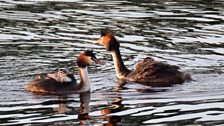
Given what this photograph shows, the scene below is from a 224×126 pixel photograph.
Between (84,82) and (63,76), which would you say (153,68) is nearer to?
(84,82)

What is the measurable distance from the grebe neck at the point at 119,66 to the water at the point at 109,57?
236 mm

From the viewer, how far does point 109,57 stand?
72.0 feet

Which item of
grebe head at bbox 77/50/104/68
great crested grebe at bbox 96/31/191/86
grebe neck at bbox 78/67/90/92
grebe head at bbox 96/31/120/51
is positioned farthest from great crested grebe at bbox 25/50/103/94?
grebe head at bbox 96/31/120/51

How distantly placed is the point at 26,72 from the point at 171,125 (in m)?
5.63

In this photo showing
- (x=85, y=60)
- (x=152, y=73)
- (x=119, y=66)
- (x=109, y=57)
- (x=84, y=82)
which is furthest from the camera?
(x=109, y=57)

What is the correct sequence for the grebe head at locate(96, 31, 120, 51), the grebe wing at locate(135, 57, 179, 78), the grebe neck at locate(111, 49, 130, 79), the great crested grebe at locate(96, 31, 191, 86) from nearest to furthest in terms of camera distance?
the great crested grebe at locate(96, 31, 191, 86)
the grebe wing at locate(135, 57, 179, 78)
the grebe neck at locate(111, 49, 130, 79)
the grebe head at locate(96, 31, 120, 51)

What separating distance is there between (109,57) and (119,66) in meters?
1.82

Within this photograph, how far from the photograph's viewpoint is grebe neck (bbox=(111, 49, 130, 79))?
2002cm

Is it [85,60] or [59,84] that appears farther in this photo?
[85,60]

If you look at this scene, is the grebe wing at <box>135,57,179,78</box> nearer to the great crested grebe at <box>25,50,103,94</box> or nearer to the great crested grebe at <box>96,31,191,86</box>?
the great crested grebe at <box>96,31,191,86</box>

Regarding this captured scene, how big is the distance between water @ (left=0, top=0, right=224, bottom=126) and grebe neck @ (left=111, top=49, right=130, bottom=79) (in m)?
0.24

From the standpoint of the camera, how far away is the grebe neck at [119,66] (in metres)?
20.0

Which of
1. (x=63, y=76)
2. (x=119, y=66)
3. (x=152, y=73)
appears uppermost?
(x=63, y=76)

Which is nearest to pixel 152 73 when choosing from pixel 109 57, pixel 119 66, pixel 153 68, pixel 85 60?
pixel 153 68
